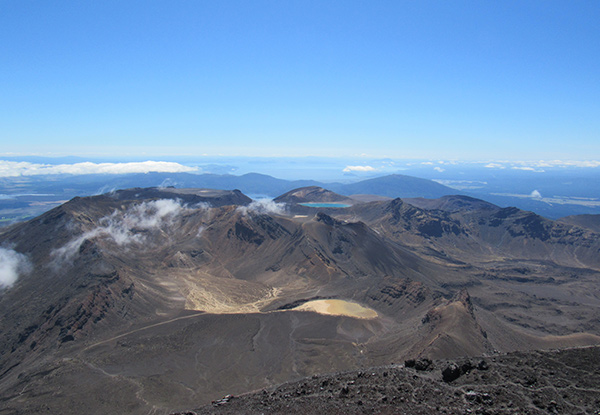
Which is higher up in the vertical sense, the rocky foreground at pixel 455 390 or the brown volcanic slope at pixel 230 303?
the rocky foreground at pixel 455 390

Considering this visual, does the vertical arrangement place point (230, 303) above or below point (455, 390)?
below

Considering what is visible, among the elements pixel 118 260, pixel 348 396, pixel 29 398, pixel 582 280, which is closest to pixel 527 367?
pixel 348 396

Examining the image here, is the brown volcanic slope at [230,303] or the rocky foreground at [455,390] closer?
the rocky foreground at [455,390]

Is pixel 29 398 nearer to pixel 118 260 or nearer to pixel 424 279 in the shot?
pixel 118 260

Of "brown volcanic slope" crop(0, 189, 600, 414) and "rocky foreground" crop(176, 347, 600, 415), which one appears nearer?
"rocky foreground" crop(176, 347, 600, 415)

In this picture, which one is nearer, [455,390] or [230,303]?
[455,390]
